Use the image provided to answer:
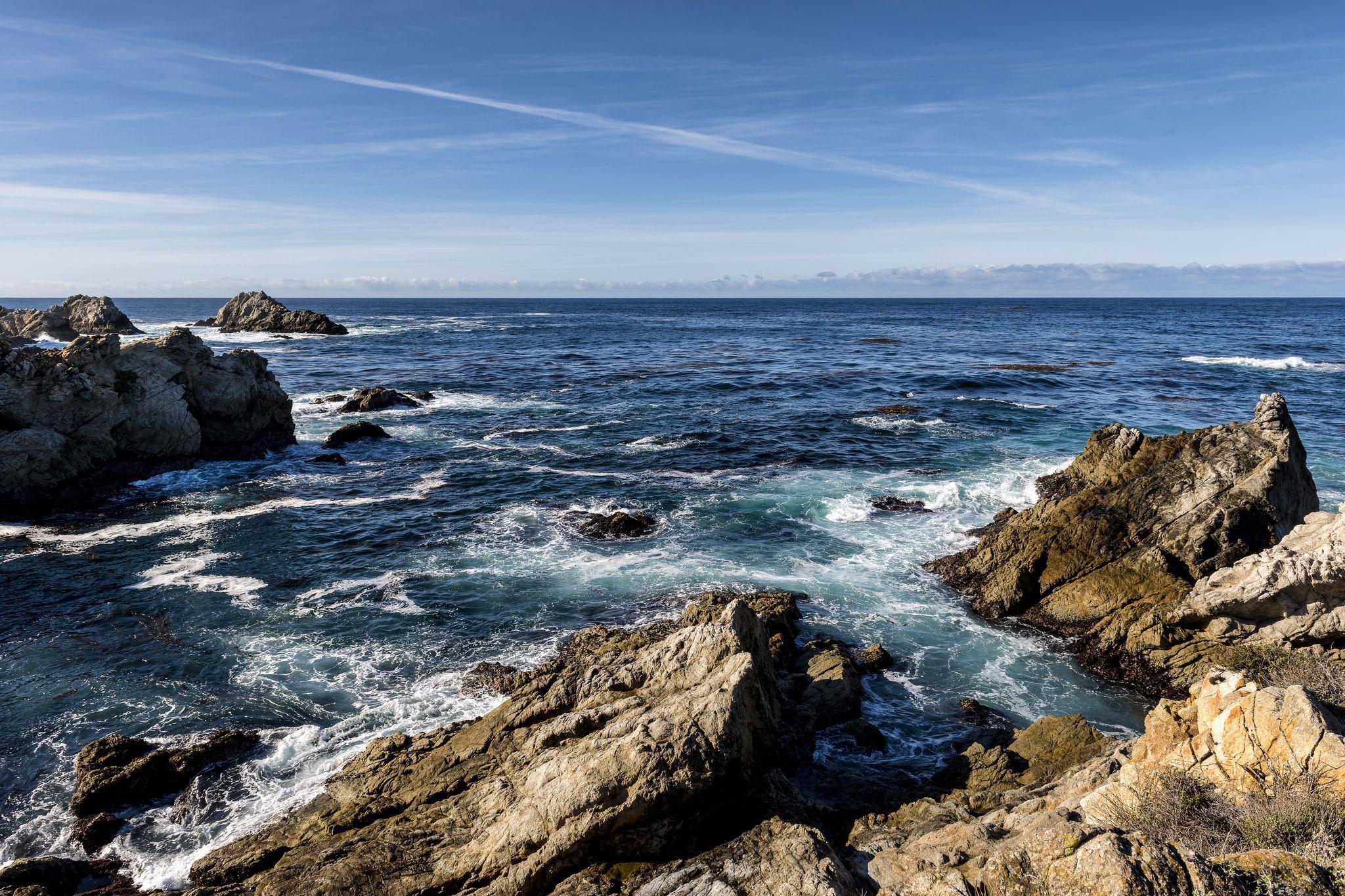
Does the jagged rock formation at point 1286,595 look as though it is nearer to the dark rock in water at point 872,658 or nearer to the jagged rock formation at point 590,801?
the dark rock in water at point 872,658

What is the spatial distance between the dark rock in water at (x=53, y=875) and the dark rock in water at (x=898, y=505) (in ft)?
80.4

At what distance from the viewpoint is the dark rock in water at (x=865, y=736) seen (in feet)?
45.6

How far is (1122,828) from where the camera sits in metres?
7.55

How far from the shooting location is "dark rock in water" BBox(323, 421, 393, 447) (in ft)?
128

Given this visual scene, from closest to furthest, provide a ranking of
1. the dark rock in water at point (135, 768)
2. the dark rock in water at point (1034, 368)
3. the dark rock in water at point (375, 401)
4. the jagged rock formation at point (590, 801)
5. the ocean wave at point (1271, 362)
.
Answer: the jagged rock formation at point (590, 801)
the dark rock in water at point (135, 768)
the dark rock in water at point (375, 401)
the dark rock in water at point (1034, 368)
the ocean wave at point (1271, 362)

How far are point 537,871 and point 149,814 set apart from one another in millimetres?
8981

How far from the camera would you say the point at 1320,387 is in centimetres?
5369

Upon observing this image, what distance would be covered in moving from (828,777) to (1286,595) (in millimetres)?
10976

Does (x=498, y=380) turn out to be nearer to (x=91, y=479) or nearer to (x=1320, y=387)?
(x=91, y=479)

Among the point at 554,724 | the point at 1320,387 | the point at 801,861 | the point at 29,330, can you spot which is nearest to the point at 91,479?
the point at 554,724

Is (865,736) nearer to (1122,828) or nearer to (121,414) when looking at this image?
(1122,828)

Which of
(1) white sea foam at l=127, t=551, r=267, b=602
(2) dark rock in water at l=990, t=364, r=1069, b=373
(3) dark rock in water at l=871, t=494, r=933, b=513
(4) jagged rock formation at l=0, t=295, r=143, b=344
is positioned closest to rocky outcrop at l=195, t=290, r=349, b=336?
(4) jagged rock formation at l=0, t=295, r=143, b=344

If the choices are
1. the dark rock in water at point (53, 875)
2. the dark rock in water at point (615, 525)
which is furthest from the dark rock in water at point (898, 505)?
the dark rock in water at point (53, 875)

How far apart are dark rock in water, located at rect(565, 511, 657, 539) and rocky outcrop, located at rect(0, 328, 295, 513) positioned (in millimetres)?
20626
